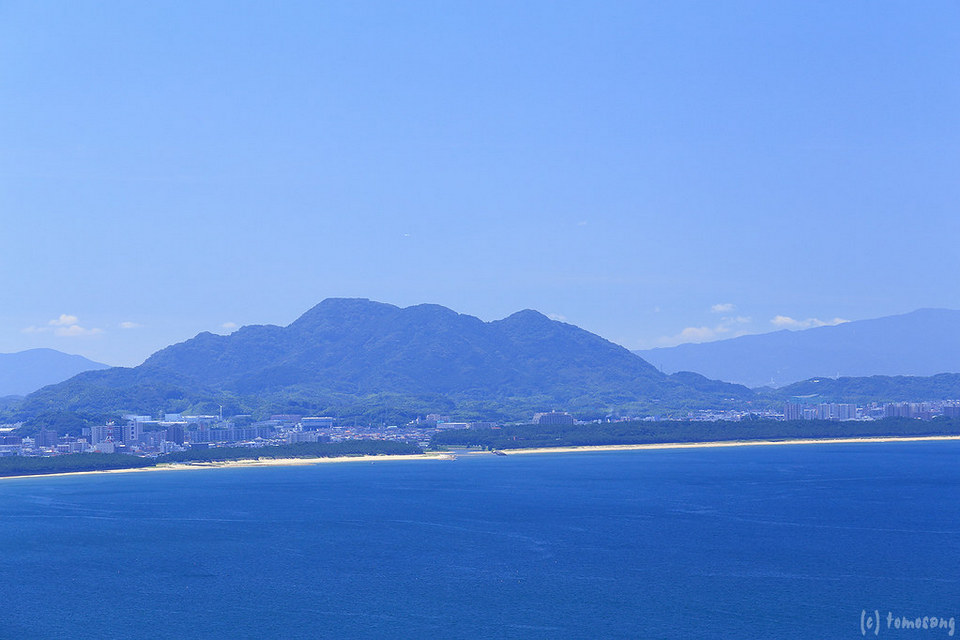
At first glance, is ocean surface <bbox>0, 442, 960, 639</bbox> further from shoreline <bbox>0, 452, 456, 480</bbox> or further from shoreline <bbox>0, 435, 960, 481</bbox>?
shoreline <bbox>0, 435, 960, 481</bbox>

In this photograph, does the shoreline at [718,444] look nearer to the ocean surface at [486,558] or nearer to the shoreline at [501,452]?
the shoreline at [501,452]

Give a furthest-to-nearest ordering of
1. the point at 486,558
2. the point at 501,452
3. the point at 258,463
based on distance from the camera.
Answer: the point at 501,452 < the point at 258,463 < the point at 486,558

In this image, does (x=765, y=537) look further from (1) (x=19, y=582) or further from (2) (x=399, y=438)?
(2) (x=399, y=438)

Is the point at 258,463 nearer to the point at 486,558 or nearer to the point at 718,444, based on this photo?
the point at 718,444

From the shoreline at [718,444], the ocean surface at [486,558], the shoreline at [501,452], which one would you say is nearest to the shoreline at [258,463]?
the shoreline at [501,452]

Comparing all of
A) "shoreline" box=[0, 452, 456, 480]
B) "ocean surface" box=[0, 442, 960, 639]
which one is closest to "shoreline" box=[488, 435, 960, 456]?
"shoreline" box=[0, 452, 456, 480]

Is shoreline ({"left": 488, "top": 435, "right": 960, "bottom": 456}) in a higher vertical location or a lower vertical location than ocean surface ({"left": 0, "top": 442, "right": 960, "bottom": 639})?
higher

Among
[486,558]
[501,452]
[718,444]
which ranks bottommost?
[486,558]

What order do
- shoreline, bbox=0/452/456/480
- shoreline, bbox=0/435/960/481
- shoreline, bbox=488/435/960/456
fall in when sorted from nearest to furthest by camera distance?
shoreline, bbox=0/452/456/480
shoreline, bbox=0/435/960/481
shoreline, bbox=488/435/960/456

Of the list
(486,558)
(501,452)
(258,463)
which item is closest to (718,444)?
(501,452)

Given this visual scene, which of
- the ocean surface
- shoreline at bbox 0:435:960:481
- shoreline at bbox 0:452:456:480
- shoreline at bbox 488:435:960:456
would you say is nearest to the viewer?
the ocean surface
